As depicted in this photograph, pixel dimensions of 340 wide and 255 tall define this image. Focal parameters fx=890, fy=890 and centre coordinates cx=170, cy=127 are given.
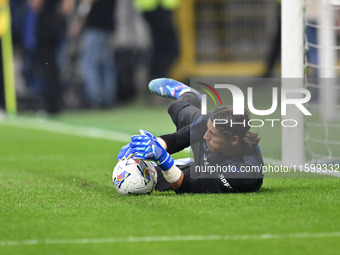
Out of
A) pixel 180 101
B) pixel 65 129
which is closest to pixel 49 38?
pixel 65 129

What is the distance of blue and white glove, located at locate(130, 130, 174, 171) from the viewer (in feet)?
17.4

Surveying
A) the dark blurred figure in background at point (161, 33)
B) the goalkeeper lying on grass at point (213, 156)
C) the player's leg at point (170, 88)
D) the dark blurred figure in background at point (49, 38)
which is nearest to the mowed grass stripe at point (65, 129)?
the dark blurred figure in background at point (49, 38)

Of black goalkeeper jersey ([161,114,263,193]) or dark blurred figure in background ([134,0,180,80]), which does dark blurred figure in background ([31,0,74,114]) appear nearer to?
dark blurred figure in background ([134,0,180,80])

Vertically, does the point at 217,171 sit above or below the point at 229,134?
below

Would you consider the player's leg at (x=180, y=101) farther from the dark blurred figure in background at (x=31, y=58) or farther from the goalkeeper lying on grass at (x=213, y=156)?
the dark blurred figure in background at (x=31, y=58)

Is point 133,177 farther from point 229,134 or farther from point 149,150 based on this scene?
point 229,134

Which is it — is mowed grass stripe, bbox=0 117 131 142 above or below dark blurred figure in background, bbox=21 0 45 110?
below

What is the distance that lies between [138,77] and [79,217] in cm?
1440

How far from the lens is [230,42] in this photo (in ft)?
65.3

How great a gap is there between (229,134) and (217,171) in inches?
9.7

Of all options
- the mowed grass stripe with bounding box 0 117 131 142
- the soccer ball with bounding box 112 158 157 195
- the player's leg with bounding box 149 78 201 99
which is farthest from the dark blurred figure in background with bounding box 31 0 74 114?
the soccer ball with bounding box 112 158 157 195

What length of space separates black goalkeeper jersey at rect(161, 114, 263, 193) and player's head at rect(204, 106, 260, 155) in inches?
2.0

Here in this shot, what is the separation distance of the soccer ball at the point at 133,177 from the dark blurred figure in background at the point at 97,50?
1078 centimetres

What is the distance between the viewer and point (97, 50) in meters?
16.5
